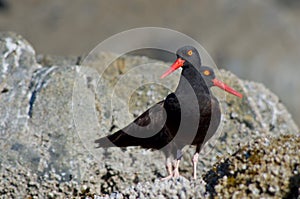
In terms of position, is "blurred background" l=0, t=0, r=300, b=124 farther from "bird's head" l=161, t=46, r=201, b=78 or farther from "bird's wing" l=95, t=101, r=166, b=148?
"bird's wing" l=95, t=101, r=166, b=148

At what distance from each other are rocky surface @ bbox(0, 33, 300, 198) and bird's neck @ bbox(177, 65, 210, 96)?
1120mm

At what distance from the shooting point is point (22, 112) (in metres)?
12.1

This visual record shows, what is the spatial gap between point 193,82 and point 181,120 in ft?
2.91

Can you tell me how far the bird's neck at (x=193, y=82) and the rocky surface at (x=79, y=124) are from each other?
1.12 m

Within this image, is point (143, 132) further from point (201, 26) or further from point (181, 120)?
point (201, 26)

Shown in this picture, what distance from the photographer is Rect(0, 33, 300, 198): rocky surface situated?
1123 centimetres

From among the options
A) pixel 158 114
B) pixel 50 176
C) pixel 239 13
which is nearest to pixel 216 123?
pixel 158 114

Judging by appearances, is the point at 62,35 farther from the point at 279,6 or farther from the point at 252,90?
the point at 252,90

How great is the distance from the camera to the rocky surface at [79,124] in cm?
1123

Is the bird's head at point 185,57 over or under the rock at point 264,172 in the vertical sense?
over

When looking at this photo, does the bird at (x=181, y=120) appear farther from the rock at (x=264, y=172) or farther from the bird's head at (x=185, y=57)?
the rock at (x=264, y=172)

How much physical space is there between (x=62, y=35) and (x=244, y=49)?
887 centimetres

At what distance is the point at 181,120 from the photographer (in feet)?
34.1

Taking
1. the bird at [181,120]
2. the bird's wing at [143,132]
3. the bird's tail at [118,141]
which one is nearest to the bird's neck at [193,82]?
the bird at [181,120]
